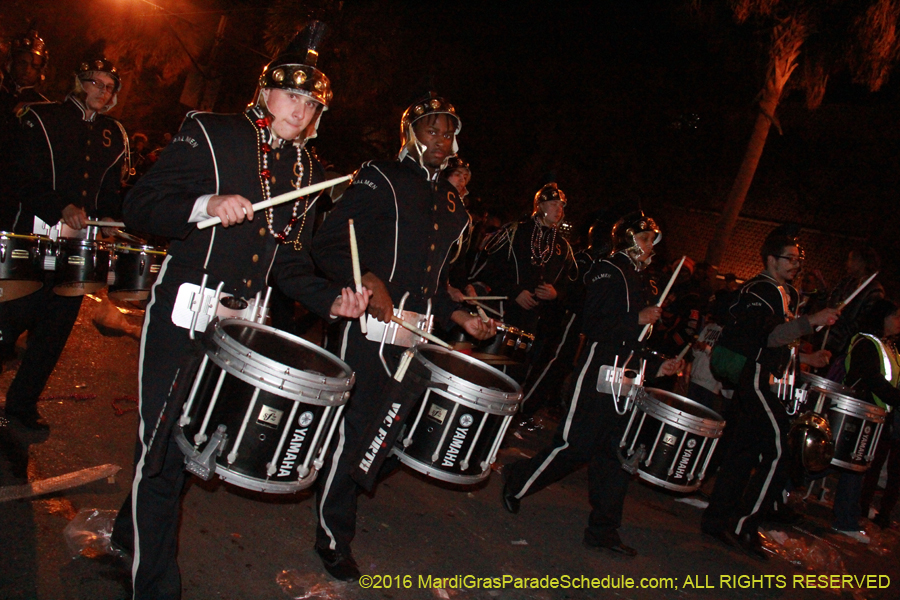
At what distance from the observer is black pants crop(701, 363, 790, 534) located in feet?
17.7

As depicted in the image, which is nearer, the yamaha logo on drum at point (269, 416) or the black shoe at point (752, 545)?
the yamaha logo on drum at point (269, 416)

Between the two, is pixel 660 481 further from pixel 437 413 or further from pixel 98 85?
pixel 98 85

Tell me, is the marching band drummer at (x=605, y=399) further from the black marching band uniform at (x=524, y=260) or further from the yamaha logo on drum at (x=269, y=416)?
the yamaha logo on drum at (x=269, y=416)

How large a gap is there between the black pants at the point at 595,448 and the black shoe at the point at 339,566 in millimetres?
1781

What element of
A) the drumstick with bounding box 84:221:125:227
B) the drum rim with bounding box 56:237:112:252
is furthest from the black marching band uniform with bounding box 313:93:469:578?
the drum rim with bounding box 56:237:112:252

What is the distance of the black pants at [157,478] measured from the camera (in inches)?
109

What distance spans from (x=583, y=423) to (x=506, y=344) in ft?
3.36

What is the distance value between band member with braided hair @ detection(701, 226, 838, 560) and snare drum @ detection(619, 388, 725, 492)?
28.6 inches

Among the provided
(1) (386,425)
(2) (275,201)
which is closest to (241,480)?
(1) (386,425)

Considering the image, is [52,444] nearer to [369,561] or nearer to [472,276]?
[369,561]

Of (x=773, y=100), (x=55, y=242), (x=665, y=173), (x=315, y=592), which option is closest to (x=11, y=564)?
(x=315, y=592)

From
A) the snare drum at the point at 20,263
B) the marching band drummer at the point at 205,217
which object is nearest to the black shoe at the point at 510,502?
the marching band drummer at the point at 205,217

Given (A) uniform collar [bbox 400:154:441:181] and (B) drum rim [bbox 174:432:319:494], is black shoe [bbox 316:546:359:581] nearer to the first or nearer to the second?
(B) drum rim [bbox 174:432:319:494]

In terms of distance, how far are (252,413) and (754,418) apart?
14.0 feet
